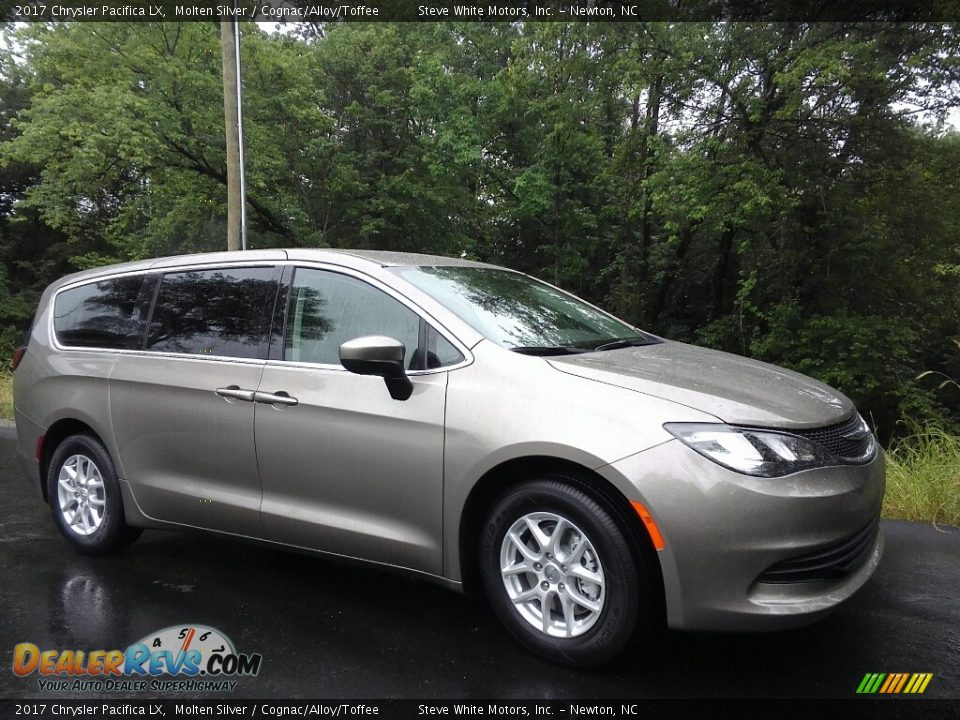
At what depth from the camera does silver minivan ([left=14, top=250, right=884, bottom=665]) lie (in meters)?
2.62

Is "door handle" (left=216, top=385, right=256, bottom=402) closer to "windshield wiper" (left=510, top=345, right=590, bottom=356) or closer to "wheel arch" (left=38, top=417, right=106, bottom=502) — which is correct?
"wheel arch" (left=38, top=417, right=106, bottom=502)

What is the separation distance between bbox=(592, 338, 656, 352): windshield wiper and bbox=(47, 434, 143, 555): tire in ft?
9.31

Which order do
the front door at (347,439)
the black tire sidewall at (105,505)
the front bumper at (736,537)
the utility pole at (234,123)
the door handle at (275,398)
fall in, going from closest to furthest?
the front bumper at (736,537), the front door at (347,439), the door handle at (275,398), the black tire sidewall at (105,505), the utility pole at (234,123)

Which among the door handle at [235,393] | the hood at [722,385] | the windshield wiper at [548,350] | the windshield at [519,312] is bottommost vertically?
the door handle at [235,393]

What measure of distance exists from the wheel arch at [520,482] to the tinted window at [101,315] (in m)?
2.36

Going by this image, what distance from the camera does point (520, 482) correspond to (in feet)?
9.70

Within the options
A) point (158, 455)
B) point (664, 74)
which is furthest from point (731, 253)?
point (158, 455)

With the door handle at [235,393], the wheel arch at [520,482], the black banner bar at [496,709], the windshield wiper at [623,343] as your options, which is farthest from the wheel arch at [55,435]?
the windshield wiper at [623,343]

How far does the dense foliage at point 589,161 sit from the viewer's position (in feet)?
43.7

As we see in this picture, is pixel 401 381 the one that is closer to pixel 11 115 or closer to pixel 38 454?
pixel 38 454

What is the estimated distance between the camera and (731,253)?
19.2 m

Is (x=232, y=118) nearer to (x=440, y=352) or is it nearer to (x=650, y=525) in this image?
(x=440, y=352)

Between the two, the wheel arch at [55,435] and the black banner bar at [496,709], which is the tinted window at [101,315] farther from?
the black banner bar at [496,709]

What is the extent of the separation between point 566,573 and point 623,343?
4.39ft
